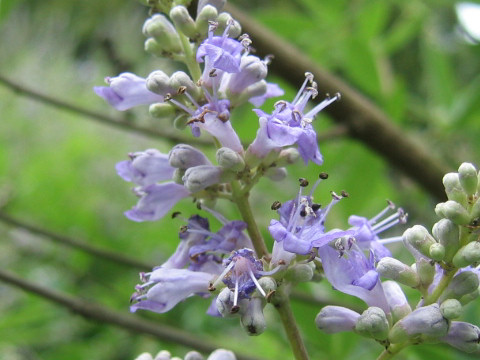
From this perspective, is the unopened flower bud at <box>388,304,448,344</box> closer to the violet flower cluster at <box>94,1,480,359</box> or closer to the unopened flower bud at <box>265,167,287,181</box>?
the violet flower cluster at <box>94,1,480,359</box>

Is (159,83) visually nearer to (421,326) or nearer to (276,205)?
(276,205)

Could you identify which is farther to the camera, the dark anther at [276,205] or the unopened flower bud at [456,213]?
the dark anther at [276,205]

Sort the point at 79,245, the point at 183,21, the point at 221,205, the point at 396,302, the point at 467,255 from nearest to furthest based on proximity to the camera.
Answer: the point at 467,255 → the point at 396,302 → the point at 183,21 → the point at 79,245 → the point at 221,205

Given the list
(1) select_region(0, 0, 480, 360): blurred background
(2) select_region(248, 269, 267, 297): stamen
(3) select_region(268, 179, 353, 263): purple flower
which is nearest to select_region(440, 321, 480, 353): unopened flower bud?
(3) select_region(268, 179, 353, 263): purple flower

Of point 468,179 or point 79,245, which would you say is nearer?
point 468,179

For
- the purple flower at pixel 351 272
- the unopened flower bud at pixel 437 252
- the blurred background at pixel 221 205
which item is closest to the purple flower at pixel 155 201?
the purple flower at pixel 351 272

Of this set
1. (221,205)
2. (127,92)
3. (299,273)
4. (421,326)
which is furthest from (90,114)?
(421,326)

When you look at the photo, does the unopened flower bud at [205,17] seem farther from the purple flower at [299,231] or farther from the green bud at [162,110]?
the purple flower at [299,231]

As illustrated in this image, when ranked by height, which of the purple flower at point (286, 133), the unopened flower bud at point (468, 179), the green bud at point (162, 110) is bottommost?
the green bud at point (162, 110)

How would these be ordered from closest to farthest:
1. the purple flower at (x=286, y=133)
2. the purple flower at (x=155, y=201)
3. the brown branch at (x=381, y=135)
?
1. the purple flower at (x=286, y=133)
2. the purple flower at (x=155, y=201)
3. the brown branch at (x=381, y=135)
